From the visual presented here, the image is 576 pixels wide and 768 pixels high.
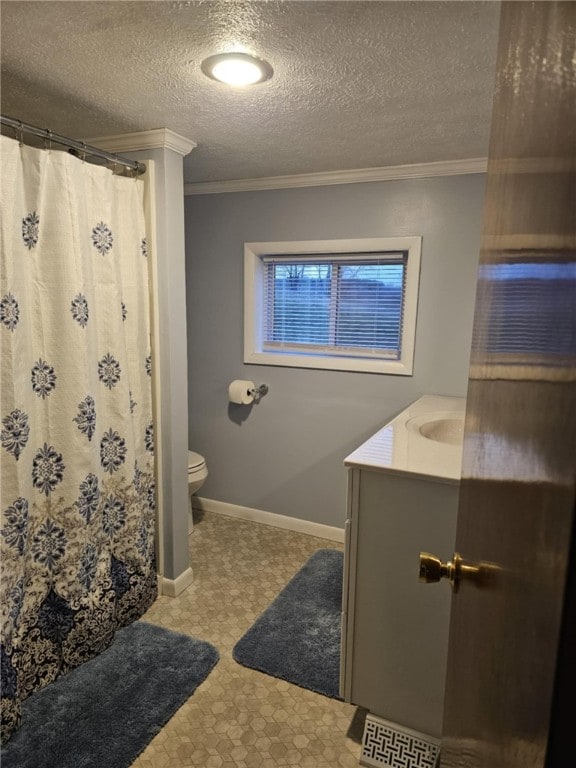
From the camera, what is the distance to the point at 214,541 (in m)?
2.98

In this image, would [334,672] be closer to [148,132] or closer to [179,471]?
[179,471]

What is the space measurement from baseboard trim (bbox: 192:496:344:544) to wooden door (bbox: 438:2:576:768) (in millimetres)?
2198

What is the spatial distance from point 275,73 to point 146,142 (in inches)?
32.2

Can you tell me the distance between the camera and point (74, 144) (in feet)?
5.97

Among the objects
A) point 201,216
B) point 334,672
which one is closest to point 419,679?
point 334,672

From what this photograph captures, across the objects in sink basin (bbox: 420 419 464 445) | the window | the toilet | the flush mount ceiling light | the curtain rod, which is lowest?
the toilet

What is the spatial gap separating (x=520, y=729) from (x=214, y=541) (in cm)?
273

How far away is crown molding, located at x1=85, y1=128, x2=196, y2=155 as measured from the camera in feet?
6.73

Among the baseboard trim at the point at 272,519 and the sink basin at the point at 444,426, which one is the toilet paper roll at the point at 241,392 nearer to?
the baseboard trim at the point at 272,519

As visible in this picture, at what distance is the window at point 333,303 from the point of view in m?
2.72

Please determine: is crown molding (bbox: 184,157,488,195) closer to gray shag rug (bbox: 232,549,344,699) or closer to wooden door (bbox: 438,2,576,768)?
wooden door (bbox: 438,2,576,768)

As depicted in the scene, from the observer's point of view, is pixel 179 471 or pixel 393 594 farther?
pixel 179 471

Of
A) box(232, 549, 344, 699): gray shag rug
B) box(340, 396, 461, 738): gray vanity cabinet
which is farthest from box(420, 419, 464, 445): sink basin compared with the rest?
box(232, 549, 344, 699): gray shag rug

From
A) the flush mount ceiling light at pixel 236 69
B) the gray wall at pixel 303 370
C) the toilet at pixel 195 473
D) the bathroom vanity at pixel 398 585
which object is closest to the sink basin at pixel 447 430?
the gray wall at pixel 303 370
